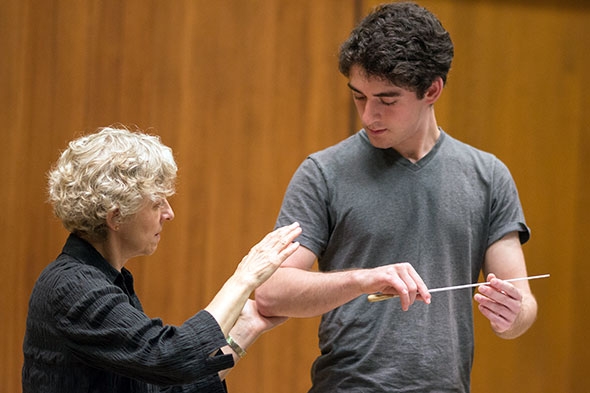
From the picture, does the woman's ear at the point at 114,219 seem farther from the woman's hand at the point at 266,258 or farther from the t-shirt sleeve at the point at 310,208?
the t-shirt sleeve at the point at 310,208

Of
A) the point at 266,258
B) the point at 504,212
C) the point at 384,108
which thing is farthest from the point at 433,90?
the point at 266,258

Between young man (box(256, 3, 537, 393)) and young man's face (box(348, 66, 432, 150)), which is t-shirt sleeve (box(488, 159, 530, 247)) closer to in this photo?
young man (box(256, 3, 537, 393))

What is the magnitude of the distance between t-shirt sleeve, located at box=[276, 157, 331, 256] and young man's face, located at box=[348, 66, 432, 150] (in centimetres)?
18

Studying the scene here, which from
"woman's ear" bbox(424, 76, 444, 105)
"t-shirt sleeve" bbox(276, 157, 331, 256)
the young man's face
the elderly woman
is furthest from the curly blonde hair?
"woman's ear" bbox(424, 76, 444, 105)

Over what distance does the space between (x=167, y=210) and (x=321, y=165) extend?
18.4 inches

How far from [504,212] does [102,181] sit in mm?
1039

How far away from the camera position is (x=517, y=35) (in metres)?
3.31

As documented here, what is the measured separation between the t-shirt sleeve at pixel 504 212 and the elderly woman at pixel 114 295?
625 mm

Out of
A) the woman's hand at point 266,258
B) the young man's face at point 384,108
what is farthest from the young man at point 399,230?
the woman's hand at point 266,258

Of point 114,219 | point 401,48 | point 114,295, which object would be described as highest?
point 401,48

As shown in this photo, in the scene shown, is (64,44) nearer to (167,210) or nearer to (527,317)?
(167,210)

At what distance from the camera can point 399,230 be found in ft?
6.59

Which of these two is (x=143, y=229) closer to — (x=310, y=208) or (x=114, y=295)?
(x=114, y=295)

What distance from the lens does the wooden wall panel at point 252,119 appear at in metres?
2.87
